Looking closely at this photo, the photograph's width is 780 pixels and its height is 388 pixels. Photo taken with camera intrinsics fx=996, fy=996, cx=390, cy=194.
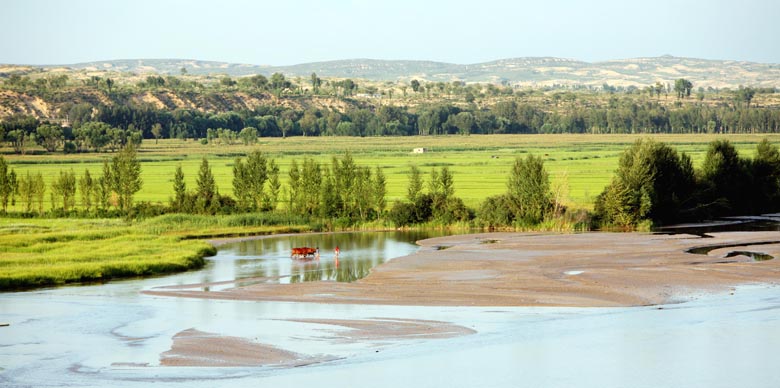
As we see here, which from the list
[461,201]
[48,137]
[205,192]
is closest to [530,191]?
[461,201]

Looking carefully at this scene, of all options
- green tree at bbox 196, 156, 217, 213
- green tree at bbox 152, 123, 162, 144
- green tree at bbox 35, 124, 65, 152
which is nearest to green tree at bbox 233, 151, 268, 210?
green tree at bbox 196, 156, 217, 213

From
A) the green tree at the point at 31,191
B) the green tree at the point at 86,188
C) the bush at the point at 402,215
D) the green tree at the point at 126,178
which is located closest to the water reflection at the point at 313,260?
the bush at the point at 402,215

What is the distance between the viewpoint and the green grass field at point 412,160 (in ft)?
254

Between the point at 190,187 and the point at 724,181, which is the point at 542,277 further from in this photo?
the point at 190,187

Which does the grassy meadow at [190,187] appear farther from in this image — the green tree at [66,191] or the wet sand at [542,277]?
the wet sand at [542,277]

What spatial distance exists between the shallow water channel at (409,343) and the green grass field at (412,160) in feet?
97.6

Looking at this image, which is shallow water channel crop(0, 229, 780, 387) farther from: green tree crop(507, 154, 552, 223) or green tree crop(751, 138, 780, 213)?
green tree crop(751, 138, 780, 213)

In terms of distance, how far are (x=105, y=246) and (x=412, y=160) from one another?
6707 centimetres

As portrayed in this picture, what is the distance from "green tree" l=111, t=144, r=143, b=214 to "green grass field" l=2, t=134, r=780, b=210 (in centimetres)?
797

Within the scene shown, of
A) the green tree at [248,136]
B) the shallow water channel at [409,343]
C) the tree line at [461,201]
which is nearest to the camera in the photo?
the shallow water channel at [409,343]

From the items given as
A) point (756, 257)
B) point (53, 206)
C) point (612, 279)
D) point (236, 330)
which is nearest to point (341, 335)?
point (236, 330)

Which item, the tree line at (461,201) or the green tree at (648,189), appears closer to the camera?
the green tree at (648,189)

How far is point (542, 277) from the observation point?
3722cm

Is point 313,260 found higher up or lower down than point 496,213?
lower down
